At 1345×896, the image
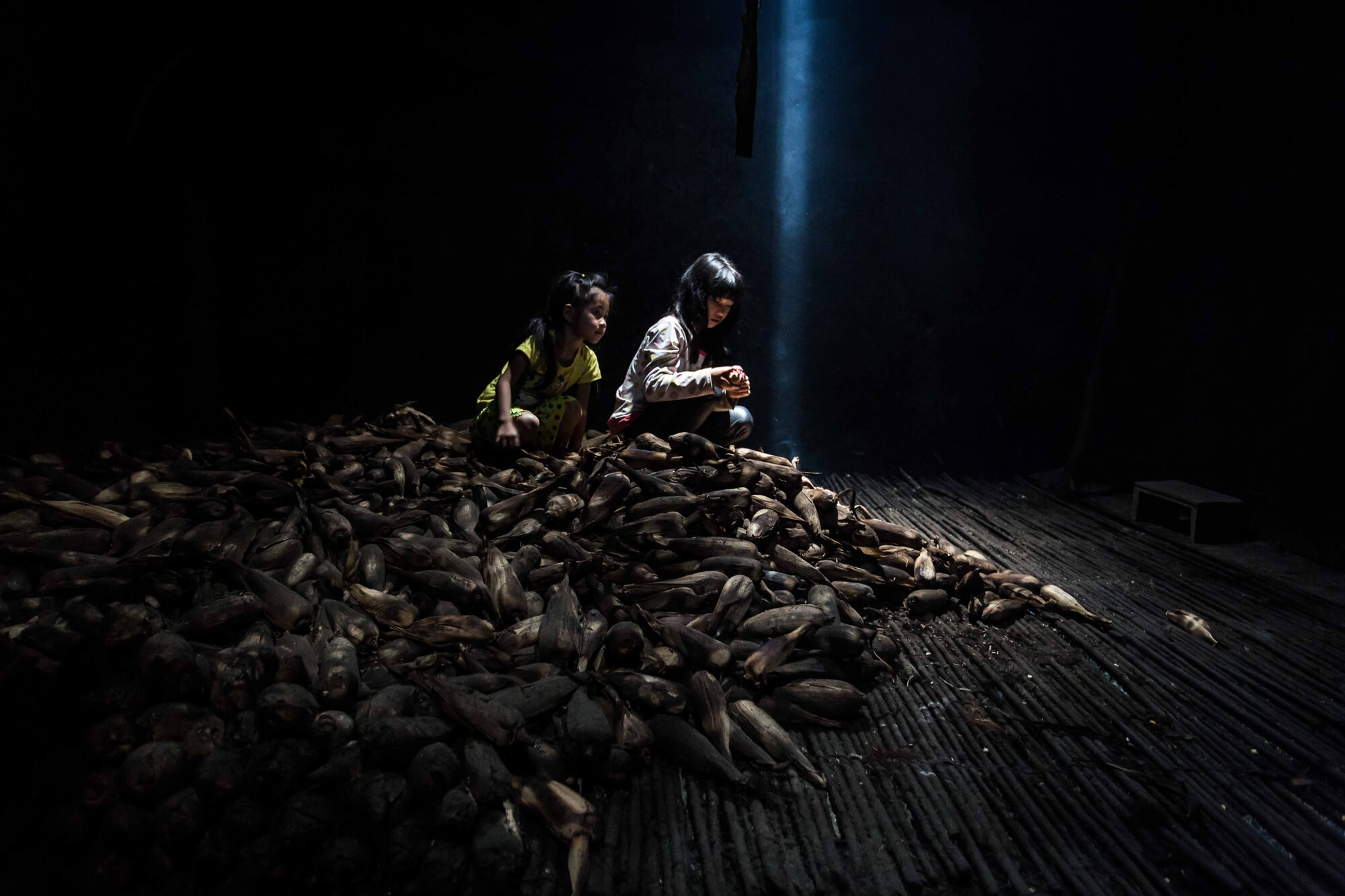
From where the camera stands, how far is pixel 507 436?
3191mm

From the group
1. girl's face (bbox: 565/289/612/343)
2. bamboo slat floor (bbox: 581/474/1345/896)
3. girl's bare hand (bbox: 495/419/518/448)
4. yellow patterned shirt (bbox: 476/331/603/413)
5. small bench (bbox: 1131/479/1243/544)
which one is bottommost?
bamboo slat floor (bbox: 581/474/1345/896)

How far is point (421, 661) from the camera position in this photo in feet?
5.94

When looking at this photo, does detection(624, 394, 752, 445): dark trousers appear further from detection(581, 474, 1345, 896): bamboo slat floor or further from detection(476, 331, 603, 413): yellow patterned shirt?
detection(581, 474, 1345, 896): bamboo slat floor

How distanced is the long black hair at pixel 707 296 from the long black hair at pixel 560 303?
406mm

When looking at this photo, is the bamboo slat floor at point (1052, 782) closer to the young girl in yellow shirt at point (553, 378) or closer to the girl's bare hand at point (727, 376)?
the girl's bare hand at point (727, 376)

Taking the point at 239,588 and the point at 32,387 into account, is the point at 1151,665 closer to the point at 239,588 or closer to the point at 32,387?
the point at 239,588

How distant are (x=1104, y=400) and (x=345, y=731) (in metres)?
4.75

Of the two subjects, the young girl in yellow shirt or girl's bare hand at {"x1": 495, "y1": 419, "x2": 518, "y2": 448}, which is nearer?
girl's bare hand at {"x1": 495, "y1": 419, "x2": 518, "y2": 448}

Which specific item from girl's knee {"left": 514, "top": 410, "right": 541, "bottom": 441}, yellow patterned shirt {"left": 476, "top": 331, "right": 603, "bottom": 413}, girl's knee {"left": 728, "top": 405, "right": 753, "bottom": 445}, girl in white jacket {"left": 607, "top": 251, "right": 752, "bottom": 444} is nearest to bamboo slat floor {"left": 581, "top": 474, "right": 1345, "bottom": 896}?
girl in white jacket {"left": 607, "top": 251, "right": 752, "bottom": 444}

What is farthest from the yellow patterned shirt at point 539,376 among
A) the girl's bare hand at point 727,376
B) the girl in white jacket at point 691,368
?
the girl's bare hand at point 727,376

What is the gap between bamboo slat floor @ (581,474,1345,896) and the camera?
1.47 m

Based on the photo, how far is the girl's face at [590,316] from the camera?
3.30m

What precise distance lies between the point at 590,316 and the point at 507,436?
69 cm

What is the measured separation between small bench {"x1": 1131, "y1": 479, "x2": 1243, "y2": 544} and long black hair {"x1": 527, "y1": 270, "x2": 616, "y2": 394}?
3.18 metres
